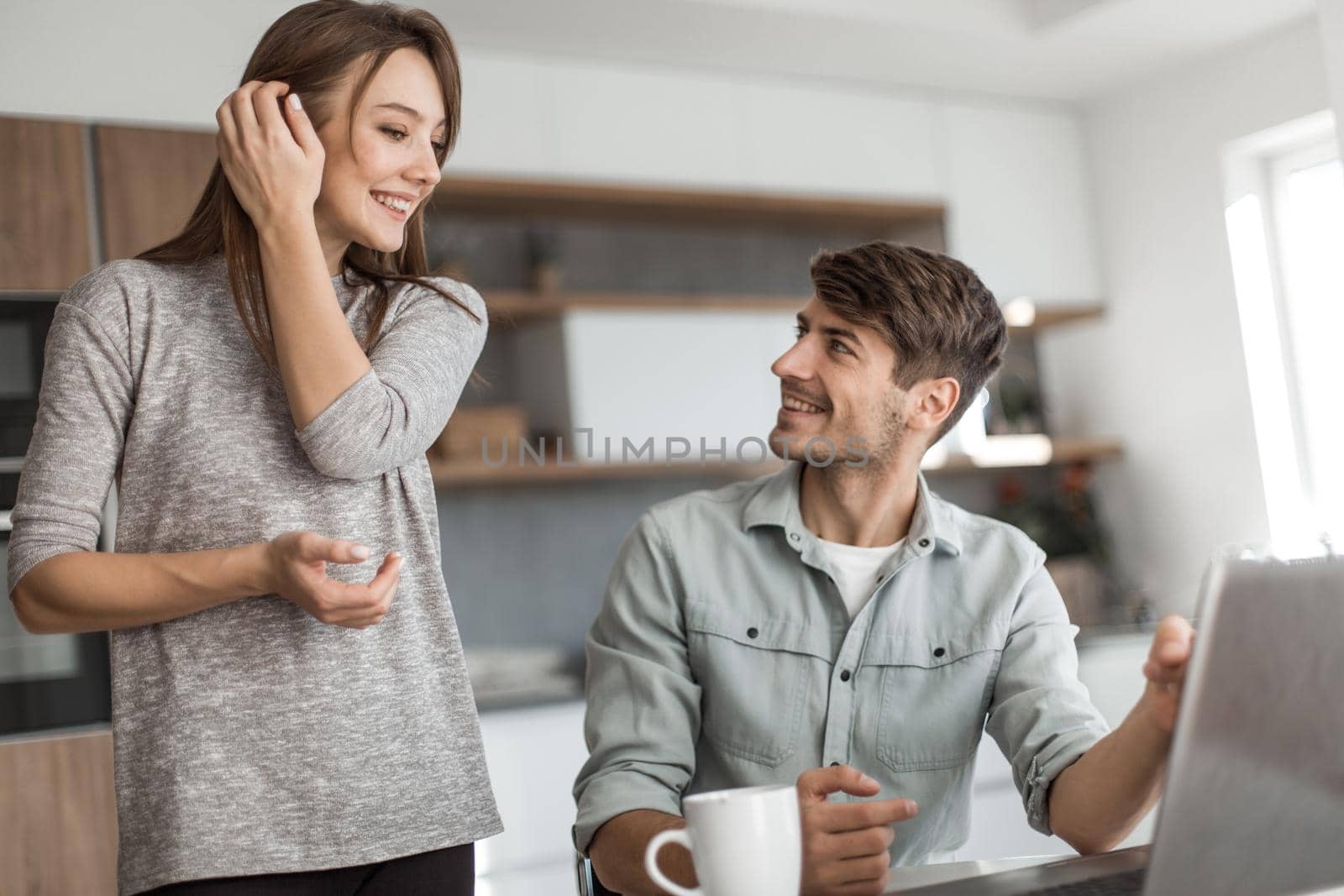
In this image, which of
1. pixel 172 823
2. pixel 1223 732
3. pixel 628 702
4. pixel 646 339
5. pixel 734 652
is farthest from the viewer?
pixel 646 339

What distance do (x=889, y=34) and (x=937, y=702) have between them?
2683 millimetres

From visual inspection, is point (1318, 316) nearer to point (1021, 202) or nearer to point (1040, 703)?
point (1021, 202)

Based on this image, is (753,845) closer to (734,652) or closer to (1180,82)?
(734,652)

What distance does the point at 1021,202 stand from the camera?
441 centimetres

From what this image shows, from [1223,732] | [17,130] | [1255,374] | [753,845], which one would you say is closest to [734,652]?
[753,845]

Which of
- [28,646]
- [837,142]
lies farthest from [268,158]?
[837,142]

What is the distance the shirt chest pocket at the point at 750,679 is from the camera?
1.52 meters

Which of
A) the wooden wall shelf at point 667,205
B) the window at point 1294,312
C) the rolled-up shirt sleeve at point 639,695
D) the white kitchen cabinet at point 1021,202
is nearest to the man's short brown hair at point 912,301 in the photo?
the rolled-up shirt sleeve at point 639,695

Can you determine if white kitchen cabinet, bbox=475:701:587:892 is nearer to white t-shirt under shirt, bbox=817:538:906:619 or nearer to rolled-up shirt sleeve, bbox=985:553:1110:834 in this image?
white t-shirt under shirt, bbox=817:538:906:619

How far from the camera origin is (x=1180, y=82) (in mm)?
4238

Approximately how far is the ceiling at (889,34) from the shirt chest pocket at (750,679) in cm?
229

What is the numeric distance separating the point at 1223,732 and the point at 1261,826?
88mm

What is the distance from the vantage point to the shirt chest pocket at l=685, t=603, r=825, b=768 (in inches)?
59.8

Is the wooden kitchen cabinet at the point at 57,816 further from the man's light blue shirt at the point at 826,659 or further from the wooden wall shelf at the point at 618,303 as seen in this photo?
the man's light blue shirt at the point at 826,659
